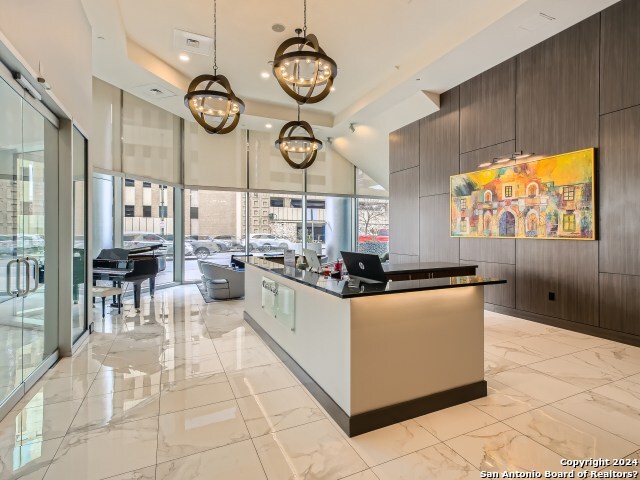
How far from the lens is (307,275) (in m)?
3.28

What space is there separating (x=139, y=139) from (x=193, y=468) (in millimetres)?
7395

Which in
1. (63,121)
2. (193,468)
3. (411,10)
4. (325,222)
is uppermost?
(411,10)

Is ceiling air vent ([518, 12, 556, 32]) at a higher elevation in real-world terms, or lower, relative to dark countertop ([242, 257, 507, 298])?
higher

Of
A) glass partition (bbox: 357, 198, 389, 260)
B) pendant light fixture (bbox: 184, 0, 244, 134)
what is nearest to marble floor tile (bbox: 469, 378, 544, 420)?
pendant light fixture (bbox: 184, 0, 244, 134)

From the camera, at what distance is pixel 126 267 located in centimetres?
573

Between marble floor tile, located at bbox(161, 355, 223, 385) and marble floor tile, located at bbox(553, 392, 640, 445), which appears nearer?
marble floor tile, located at bbox(553, 392, 640, 445)

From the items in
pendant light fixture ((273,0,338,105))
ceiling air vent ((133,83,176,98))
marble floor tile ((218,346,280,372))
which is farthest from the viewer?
ceiling air vent ((133,83,176,98))

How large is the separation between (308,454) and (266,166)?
345 inches

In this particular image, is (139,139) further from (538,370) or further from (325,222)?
(538,370)

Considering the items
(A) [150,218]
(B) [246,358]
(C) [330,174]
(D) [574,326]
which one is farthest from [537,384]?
(C) [330,174]

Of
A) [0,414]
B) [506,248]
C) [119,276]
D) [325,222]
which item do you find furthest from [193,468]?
[325,222]

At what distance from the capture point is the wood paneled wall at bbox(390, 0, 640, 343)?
4105mm

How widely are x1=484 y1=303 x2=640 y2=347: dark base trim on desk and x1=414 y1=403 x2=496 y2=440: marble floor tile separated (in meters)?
2.98

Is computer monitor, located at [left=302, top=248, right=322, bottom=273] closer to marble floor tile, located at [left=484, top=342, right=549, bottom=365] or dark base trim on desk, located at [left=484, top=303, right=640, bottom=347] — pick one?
marble floor tile, located at [left=484, top=342, right=549, bottom=365]
